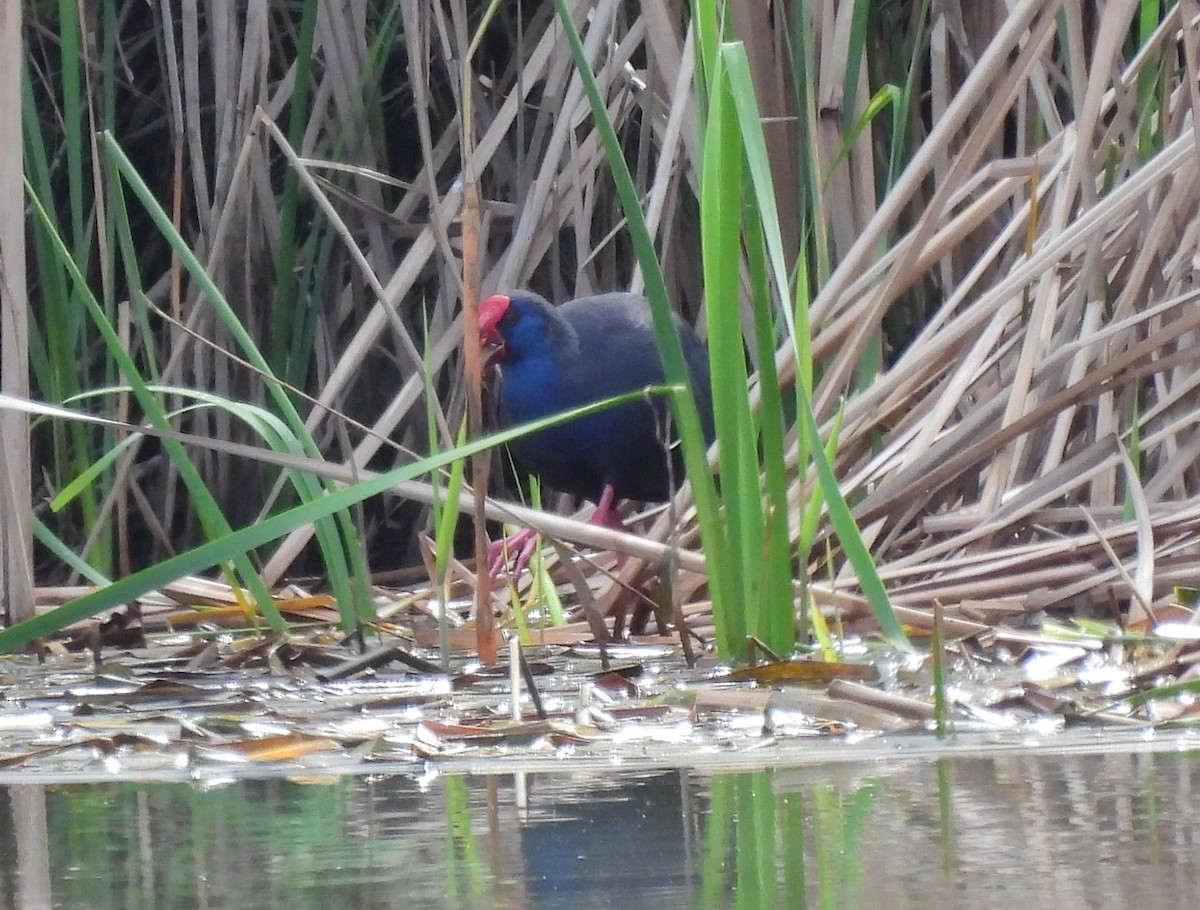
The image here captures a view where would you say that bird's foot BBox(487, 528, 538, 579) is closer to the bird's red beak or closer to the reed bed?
the reed bed

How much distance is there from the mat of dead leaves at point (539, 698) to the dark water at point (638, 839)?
3.4 inches

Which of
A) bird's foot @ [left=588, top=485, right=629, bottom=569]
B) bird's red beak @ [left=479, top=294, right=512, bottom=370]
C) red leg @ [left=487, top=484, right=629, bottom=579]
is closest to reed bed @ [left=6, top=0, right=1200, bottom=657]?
bird's red beak @ [left=479, top=294, right=512, bottom=370]

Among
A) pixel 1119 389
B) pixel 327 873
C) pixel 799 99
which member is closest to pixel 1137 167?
pixel 1119 389

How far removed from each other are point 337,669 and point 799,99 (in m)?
0.98

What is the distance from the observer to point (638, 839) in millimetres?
896

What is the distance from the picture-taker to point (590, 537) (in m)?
1.67

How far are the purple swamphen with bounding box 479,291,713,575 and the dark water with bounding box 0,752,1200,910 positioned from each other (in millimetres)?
1948

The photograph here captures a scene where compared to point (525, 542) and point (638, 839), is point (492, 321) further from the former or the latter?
point (638, 839)

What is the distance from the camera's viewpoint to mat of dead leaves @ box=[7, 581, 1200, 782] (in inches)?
47.2

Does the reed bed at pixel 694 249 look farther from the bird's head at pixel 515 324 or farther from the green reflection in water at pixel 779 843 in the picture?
the green reflection in water at pixel 779 843

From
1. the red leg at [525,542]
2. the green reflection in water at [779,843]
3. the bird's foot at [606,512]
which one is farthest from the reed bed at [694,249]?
the green reflection in water at [779,843]

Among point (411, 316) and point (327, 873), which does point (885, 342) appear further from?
point (327, 873)

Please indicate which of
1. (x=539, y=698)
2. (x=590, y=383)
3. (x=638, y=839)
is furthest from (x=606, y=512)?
(x=638, y=839)

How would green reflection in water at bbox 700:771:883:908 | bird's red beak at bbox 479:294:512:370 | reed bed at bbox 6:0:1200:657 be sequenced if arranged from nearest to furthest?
green reflection in water at bbox 700:771:883:908 < reed bed at bbox 6:0:1200:657 < bird's red beak at bbox 479:294:512:370
